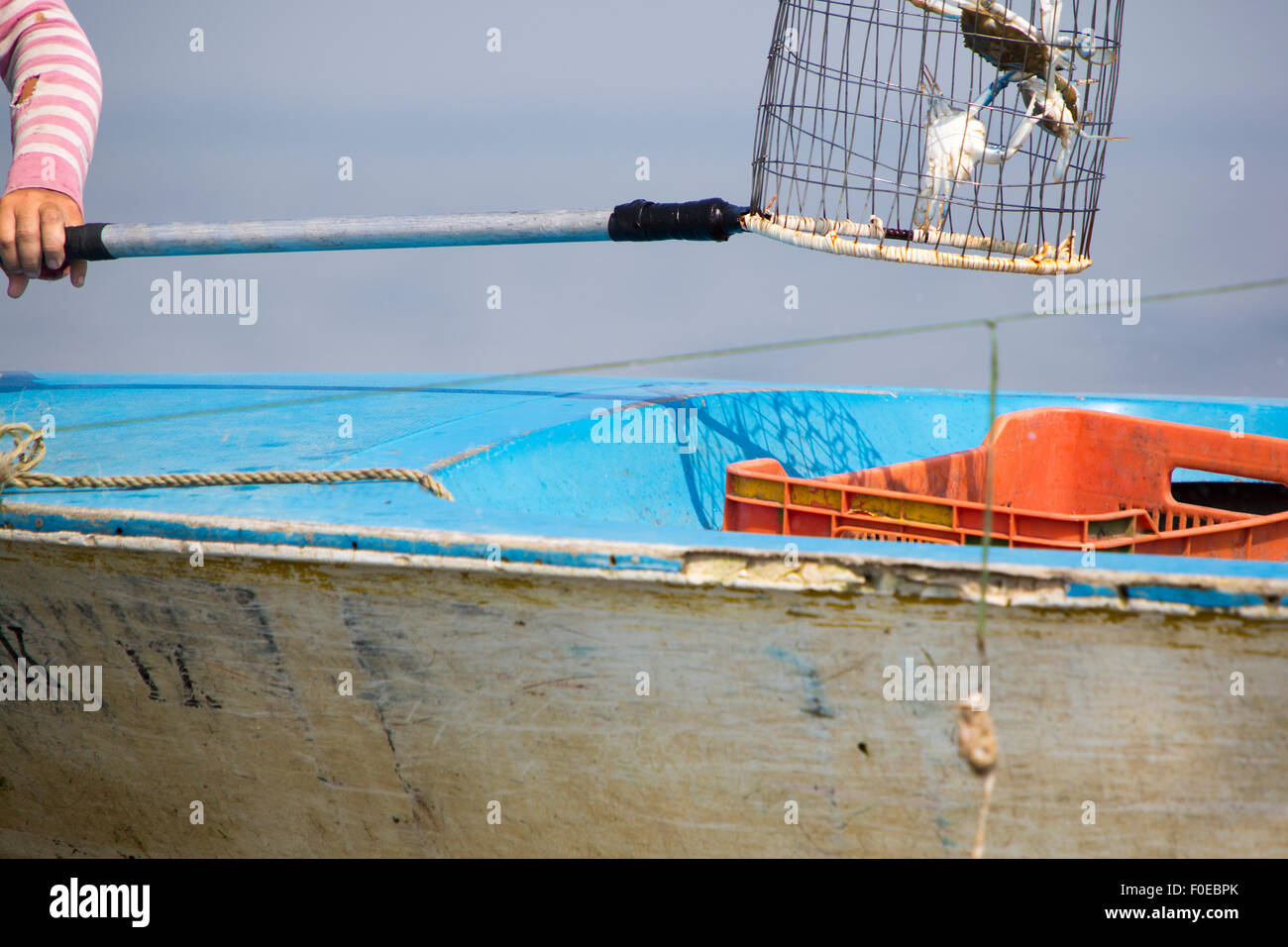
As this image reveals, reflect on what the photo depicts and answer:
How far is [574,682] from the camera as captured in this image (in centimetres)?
172

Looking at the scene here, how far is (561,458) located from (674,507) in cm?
53

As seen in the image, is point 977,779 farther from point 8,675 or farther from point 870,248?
point 8,675

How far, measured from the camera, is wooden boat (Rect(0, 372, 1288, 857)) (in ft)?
5.01

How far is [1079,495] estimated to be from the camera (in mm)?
3121

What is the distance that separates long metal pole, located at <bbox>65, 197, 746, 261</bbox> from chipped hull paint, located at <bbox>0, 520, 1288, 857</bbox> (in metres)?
1.25

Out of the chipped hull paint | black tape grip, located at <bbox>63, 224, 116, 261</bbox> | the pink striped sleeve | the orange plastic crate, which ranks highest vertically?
the pink striped sleeve

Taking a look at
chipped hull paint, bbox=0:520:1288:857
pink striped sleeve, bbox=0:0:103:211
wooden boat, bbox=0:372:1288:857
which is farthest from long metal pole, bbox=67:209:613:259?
chipped hull paint, bbox=0:520:1288:857

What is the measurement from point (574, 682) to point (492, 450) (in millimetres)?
860

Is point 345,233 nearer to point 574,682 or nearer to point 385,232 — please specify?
point 385,232

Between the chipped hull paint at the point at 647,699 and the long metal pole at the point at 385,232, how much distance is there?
49.4 inches

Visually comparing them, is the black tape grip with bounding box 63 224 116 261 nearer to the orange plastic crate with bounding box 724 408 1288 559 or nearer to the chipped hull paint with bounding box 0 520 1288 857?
the chipped hull paint with bounding box 0 520 1288 857

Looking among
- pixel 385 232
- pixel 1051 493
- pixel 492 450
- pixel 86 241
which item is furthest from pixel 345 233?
pixel 1051 493

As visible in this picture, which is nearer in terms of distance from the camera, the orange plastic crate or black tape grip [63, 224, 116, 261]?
the orange plastic crate

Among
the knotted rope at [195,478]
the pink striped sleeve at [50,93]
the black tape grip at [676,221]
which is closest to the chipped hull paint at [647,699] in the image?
the knotted rope at [195,478]
